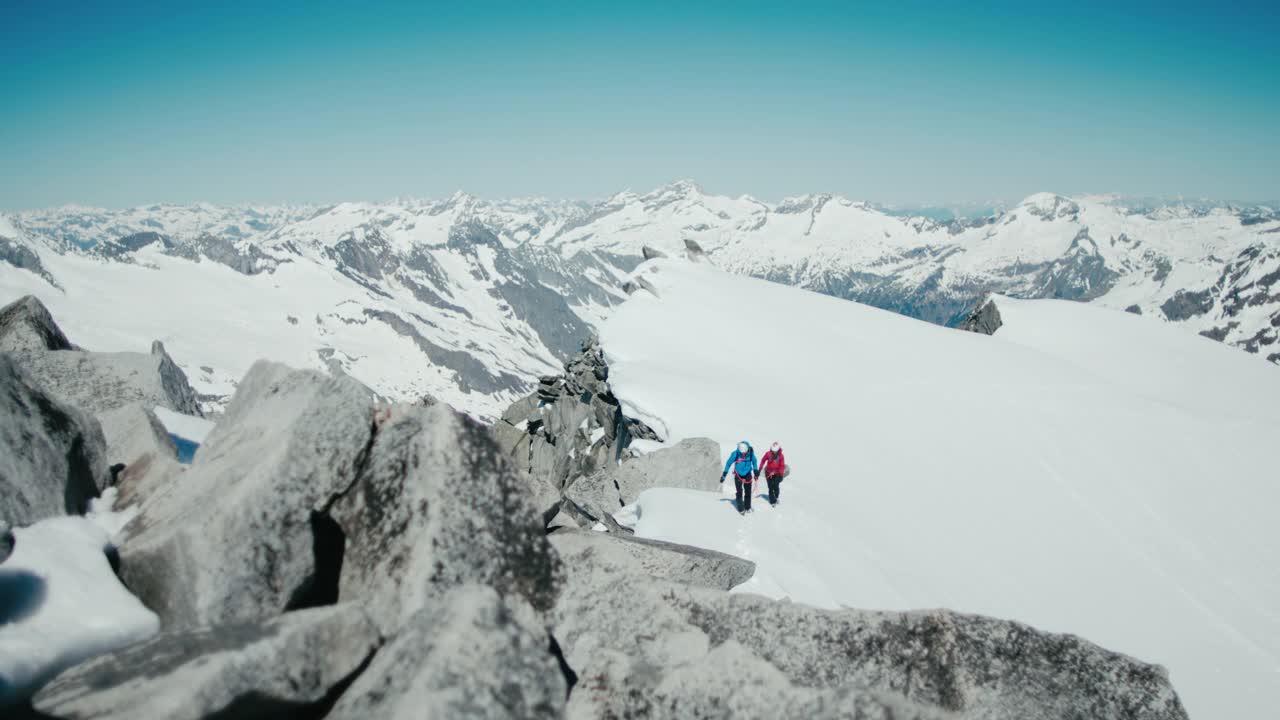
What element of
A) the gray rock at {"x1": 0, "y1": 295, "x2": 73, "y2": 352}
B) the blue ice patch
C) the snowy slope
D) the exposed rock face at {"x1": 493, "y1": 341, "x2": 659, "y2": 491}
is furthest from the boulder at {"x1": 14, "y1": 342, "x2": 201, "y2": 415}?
the exposed rock face at {"x1": 493, "y1": 341, "x2": 659, "y2": 491}

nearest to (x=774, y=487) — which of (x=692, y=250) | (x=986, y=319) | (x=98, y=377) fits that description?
(x=98, y=377)

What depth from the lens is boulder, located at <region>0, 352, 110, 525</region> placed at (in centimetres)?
765

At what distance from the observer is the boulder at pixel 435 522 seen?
658cm

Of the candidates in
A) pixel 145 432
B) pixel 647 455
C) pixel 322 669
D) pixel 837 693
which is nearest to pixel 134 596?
pixel 322 669

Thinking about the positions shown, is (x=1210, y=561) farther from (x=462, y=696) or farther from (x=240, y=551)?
(x=240, y=551)

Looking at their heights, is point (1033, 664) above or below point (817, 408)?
above

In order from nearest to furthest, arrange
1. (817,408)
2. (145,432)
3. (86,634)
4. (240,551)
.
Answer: (86,634) < (240,551) < (145,432) < (817,408)

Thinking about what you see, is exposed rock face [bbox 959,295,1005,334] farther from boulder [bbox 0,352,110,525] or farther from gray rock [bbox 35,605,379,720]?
boulder [bbox 0,352,110,525]

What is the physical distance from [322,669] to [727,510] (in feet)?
52.4

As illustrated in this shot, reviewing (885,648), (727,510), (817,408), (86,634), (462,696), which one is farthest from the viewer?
(817,408)

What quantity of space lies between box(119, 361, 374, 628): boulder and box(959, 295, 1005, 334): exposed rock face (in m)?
42.4

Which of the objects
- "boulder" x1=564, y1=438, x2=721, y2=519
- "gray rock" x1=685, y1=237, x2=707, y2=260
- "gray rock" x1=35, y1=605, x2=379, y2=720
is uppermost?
"gray rock" x1=685, y1=237, x2=707, y2=260

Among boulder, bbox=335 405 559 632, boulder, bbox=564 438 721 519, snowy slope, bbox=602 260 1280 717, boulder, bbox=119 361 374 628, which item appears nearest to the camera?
boulder, bbox=119 361 374 628

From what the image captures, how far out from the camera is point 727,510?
20.2 m
